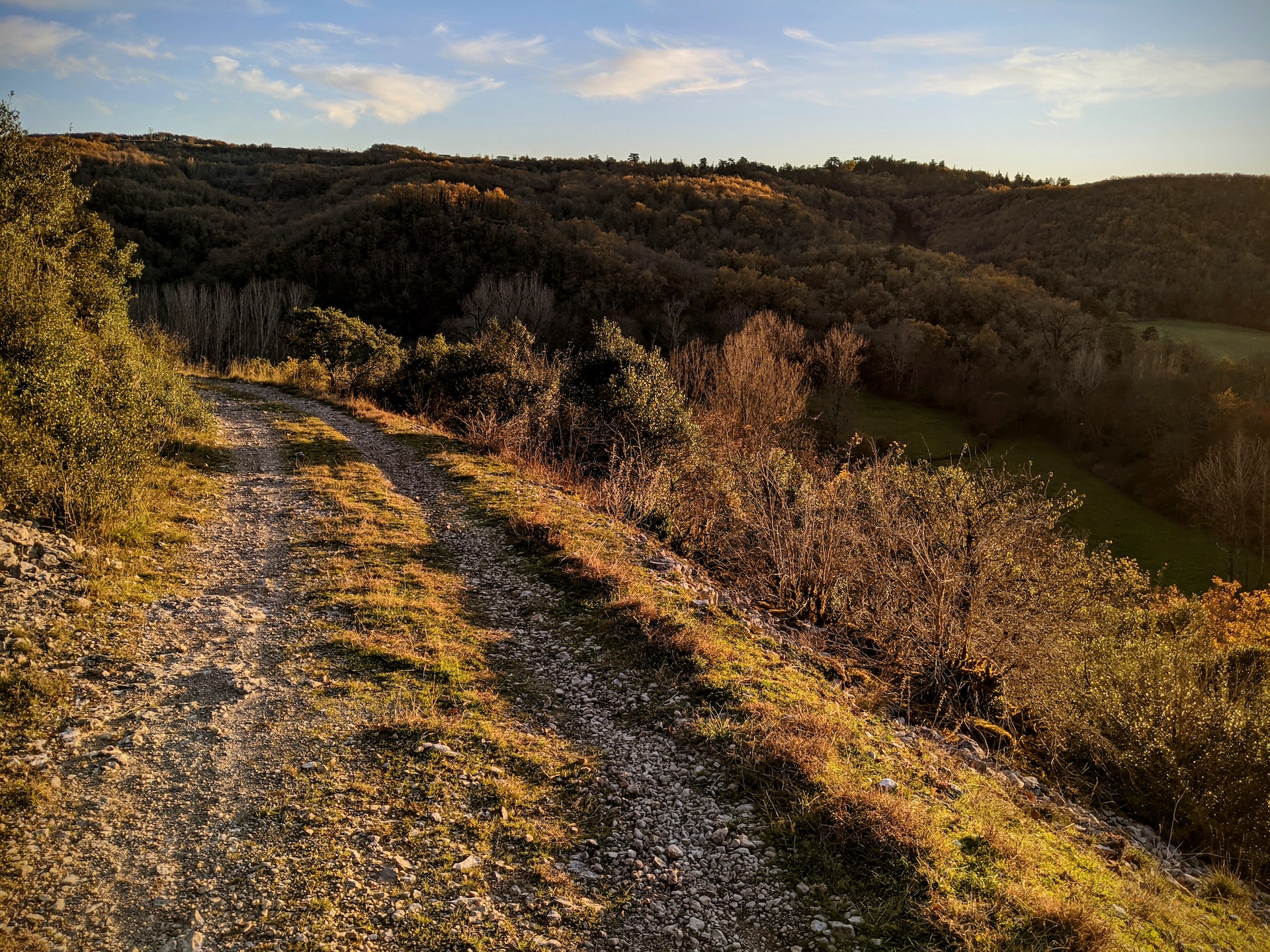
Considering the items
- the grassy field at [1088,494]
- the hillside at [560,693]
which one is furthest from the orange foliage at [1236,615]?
the grassy field at [1088,494]

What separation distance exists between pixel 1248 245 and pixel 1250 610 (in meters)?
66.6

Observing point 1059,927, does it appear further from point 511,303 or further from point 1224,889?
point 511,303

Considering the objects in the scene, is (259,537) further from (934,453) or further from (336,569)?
(934,453)

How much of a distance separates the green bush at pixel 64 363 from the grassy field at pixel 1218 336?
54.9m

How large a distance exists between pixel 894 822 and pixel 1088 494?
38186 mm

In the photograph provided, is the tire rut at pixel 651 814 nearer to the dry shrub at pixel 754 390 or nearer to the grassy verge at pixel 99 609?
the grassy verge at pixel 99 609

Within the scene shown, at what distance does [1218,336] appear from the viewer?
49.8m

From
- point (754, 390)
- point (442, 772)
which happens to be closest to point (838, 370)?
point (754, 390)

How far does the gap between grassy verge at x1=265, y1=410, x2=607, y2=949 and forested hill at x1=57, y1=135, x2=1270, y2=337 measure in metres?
44.2

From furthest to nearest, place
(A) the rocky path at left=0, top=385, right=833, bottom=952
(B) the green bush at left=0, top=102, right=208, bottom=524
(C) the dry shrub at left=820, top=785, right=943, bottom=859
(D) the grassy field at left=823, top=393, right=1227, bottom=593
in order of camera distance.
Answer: (D) the grassy field at left=823, top=393, right=1227, bottom=593 → (B) the green bush at left=0, top=102, right=208, bottom=524 → (C) the dry shrub at left=820, top=785, right=943, bottom=859 → (A) the rocky path at left=0, top=385, right=833, bottom=952

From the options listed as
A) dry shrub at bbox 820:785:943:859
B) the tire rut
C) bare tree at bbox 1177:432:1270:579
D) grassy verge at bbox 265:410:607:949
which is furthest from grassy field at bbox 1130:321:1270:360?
grassy verge at bbox 265:410:607:949

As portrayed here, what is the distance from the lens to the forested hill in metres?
54.8

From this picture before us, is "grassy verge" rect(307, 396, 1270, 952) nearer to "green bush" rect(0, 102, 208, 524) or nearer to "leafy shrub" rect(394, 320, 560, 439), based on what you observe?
"green bush" rect(0, 102, 208, 524)

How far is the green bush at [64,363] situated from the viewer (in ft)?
26.9
